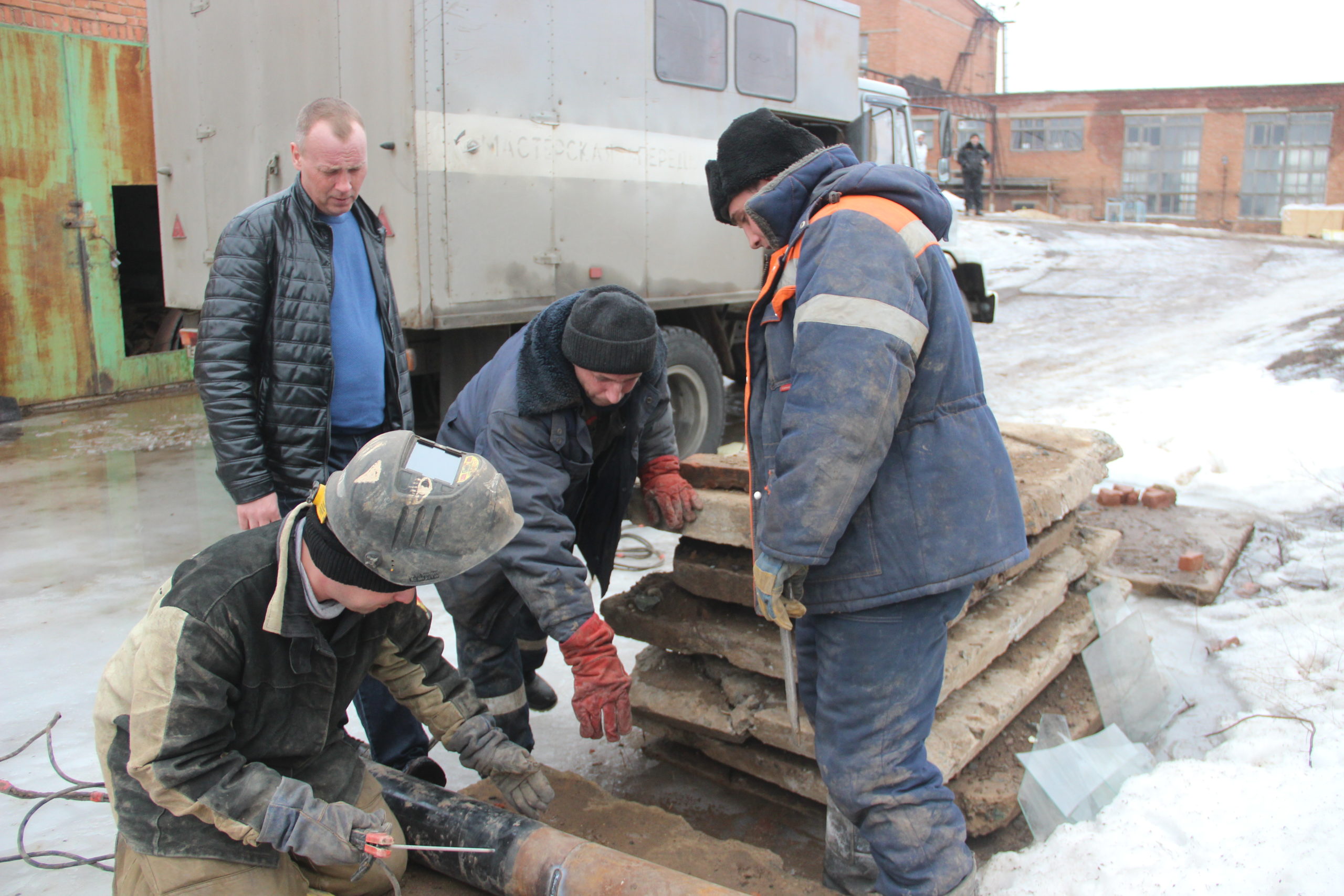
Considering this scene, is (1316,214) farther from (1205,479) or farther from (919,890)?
(919,890)

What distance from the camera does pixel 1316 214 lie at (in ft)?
73.4

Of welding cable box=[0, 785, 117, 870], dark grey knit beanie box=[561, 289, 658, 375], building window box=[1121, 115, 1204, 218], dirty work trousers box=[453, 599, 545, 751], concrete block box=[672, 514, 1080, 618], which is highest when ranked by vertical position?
building window box=[1121, 115, 1204, 218]

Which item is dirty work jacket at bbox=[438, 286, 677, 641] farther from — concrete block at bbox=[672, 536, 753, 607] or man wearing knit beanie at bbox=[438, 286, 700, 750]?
concrete block at bbox=[672, 536, 753, 607]

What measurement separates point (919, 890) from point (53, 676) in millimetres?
3211

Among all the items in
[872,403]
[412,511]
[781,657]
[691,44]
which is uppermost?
[691,44]

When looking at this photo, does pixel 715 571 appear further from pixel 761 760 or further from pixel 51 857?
pixel 51 857

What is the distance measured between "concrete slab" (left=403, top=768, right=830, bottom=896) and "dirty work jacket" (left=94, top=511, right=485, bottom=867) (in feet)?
2.08

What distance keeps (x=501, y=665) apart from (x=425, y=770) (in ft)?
1.23

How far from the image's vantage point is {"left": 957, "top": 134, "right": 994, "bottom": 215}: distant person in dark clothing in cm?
1956

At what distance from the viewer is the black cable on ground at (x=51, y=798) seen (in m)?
2.48

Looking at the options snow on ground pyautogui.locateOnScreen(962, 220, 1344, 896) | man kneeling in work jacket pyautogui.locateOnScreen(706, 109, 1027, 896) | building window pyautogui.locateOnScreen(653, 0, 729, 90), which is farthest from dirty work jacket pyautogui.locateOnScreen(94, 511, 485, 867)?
building window pyautogui.locateOnScreen(653, 0, 729, 90)

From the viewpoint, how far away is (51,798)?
8.77 feet

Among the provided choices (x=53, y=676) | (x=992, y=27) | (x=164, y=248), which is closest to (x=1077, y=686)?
(x=53, y=676)

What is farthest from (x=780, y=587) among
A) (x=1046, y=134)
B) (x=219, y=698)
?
(x=1046, y=134)
